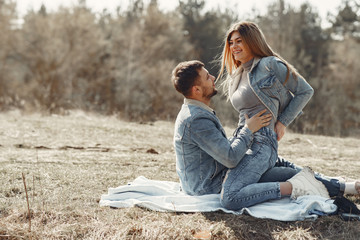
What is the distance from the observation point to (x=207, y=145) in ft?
11.0

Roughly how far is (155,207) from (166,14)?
2427 cm

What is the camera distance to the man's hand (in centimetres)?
349

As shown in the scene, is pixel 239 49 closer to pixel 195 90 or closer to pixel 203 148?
pixel 195 90

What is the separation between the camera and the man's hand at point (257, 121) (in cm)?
349

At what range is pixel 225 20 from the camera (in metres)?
27.4

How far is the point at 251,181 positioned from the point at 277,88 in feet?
2.98

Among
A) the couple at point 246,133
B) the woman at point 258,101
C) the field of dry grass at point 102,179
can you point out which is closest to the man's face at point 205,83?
the couple at point 246,133

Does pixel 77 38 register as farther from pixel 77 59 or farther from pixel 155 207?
pixel 155 207

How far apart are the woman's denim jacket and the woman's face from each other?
0.10 meters

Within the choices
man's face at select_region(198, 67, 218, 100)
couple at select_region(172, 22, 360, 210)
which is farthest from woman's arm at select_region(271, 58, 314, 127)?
man's face at select_region(198, 67, 218, 100)

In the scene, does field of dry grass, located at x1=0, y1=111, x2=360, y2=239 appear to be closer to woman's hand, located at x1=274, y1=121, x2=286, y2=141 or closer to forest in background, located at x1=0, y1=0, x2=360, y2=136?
woman's hand, located at x1=274, y1=121, x2=286, y2=141

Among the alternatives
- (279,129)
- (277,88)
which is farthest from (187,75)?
(279,129)

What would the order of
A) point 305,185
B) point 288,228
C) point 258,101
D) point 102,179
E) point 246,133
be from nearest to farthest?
point 288,228
point 246,133
point 305,185
point 258,101
point 102,179

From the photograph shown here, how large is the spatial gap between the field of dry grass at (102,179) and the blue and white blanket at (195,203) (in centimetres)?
8
